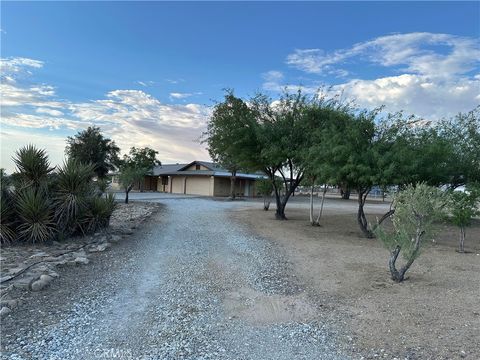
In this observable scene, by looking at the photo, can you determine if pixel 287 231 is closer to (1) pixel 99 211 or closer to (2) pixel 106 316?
(1) pixel 99 211

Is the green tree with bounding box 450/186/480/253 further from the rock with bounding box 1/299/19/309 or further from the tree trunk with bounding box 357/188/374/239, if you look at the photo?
the rock with bounding box 1/299/19/309

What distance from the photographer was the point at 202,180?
41562 millimetres

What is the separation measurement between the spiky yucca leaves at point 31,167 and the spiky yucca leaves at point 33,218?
69 centimetres

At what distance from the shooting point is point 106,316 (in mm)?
4926

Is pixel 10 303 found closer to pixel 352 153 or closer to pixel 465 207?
pixel 352 153

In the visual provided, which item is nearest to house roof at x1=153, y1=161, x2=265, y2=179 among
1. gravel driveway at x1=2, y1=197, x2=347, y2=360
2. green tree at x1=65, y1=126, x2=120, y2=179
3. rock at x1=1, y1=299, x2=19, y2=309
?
green tree at x1=65, y1=126, x2=120, y2=179

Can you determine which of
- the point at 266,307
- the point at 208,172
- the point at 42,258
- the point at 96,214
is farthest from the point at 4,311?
the point at 208,172

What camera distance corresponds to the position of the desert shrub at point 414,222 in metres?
6.55

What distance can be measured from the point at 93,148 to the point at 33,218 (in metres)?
26.5

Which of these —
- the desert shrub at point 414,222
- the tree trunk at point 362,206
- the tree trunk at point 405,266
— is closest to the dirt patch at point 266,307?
the tree trunk at point 405,266

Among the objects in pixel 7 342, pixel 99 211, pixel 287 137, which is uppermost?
pixel 287 137

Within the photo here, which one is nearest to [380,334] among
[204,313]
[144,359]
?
[204,313]

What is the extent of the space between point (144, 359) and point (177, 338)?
0.57 meters

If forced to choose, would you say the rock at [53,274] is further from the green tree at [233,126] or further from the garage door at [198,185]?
the garage door at [198,185]
